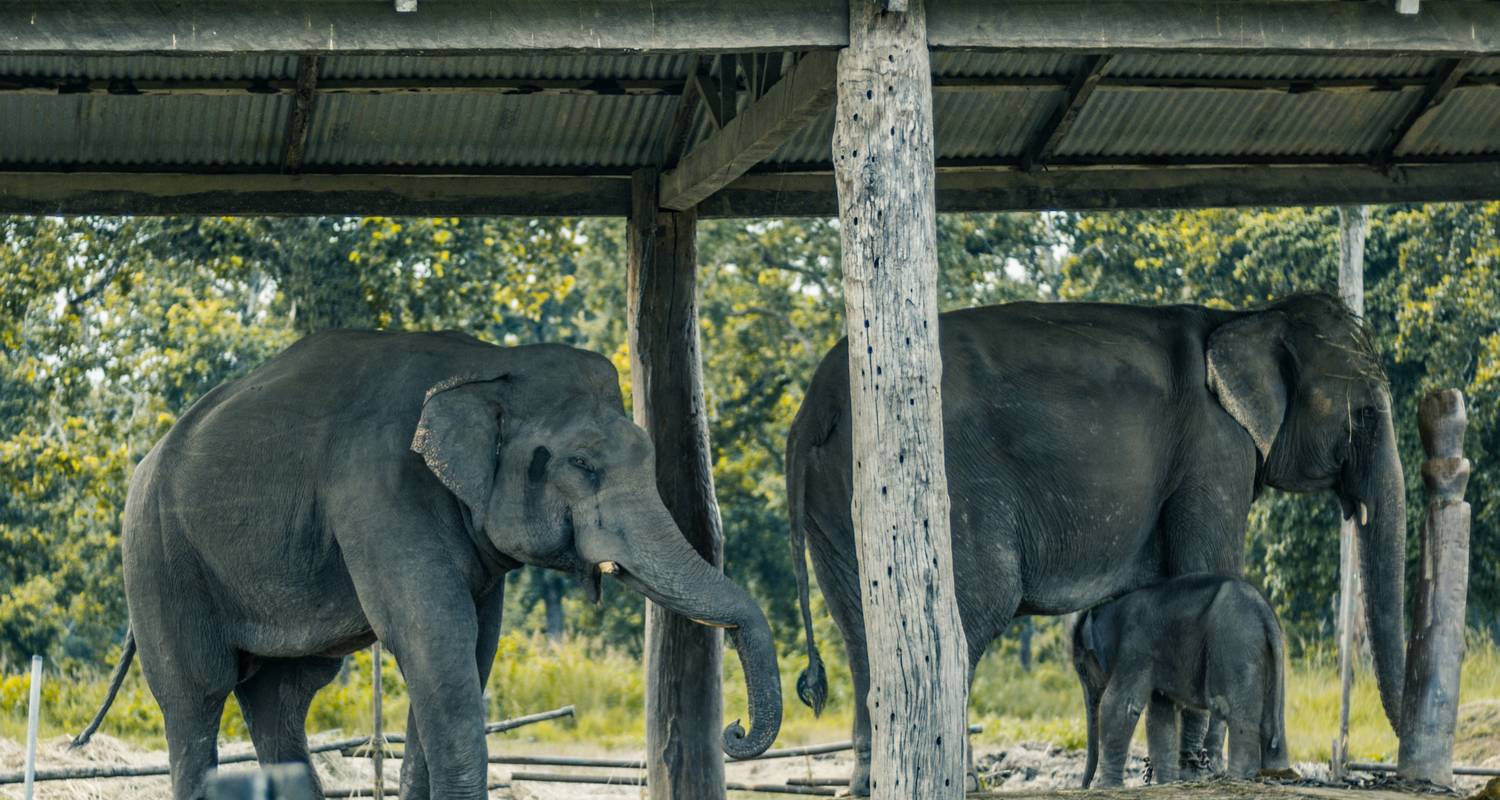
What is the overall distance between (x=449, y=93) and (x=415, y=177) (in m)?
0.70

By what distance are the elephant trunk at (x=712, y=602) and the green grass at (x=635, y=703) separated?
A: 7.41m

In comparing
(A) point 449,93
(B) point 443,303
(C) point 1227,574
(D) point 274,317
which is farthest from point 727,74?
(D) point 274,317

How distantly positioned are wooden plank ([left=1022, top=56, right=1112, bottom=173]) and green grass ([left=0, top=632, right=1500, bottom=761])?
→ 569 cm

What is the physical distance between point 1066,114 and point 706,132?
1722 mm

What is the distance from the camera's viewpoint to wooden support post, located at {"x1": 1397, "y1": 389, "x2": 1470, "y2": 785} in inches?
355

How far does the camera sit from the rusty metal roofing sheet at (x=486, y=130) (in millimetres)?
9641

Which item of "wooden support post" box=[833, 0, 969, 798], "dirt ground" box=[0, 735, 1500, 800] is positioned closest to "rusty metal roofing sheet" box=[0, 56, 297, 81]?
"wooden support post" box=[833, 0, 969, 798]

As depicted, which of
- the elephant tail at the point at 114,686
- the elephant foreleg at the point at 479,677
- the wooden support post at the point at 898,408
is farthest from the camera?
Answer: the elephant tail at the point at 114,686

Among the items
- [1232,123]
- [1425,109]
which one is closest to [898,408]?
[1232,123]

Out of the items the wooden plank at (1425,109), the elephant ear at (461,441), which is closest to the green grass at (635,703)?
the wooden plank at (1425,109)

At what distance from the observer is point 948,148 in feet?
34.1

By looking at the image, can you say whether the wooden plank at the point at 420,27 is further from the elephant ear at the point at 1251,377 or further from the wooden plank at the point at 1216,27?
the elephant ear at the point at 1251,377

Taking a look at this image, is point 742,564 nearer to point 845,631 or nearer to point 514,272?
point 514,272

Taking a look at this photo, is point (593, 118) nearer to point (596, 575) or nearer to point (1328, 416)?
point (596, 575)
